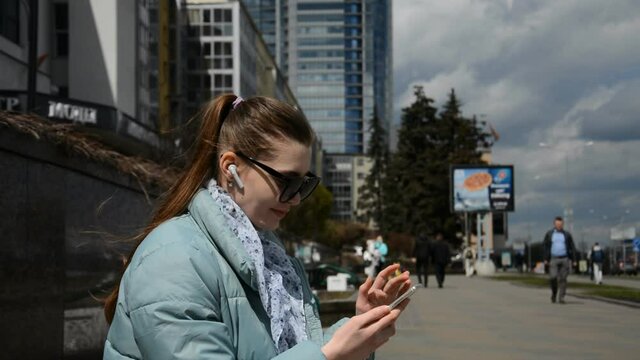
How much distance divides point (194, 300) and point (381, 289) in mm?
664

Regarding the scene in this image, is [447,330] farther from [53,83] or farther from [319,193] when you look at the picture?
[319,193]

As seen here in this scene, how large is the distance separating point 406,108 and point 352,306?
232 feet

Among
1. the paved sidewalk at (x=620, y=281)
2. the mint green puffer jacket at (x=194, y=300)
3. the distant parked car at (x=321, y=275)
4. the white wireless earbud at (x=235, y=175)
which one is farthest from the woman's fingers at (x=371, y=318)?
the paved sidewalk at (x=620, y=281)

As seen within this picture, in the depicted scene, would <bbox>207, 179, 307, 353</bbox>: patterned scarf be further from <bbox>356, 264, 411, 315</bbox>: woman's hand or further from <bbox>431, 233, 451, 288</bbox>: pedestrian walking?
<bbox>431, 233, 451, 288</bbox>: pedestrian walking

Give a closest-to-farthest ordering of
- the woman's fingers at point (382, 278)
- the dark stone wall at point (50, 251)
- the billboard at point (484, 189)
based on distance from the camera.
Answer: the woman's fingers at point (382, 278) < the dark stone wall at point (50, 251) < the billboard at point (484, 189)

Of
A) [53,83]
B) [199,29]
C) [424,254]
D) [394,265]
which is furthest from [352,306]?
[199,29]

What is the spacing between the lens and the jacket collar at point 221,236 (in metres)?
2.23

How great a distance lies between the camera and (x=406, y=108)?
83.4 metres

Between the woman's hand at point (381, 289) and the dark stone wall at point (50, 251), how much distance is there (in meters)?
2.67

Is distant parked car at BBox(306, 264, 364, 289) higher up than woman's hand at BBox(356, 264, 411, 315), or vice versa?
woman's hand at BBox(356, 264, 411, 315)

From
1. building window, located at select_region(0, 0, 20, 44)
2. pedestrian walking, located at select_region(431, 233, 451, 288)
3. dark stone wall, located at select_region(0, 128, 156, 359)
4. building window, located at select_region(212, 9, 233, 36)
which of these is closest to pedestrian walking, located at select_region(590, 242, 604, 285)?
pedestrian walking, located at select_region(431, 233, 451, 288)

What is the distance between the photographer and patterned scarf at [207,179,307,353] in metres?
2.30

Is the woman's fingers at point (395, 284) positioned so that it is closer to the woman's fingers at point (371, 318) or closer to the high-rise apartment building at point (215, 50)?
the woman's fingers at point (371, 318)

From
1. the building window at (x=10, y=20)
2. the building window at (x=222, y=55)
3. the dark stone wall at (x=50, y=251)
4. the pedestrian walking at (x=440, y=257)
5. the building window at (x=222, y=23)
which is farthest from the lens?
the building window at (x=222, y=23)
